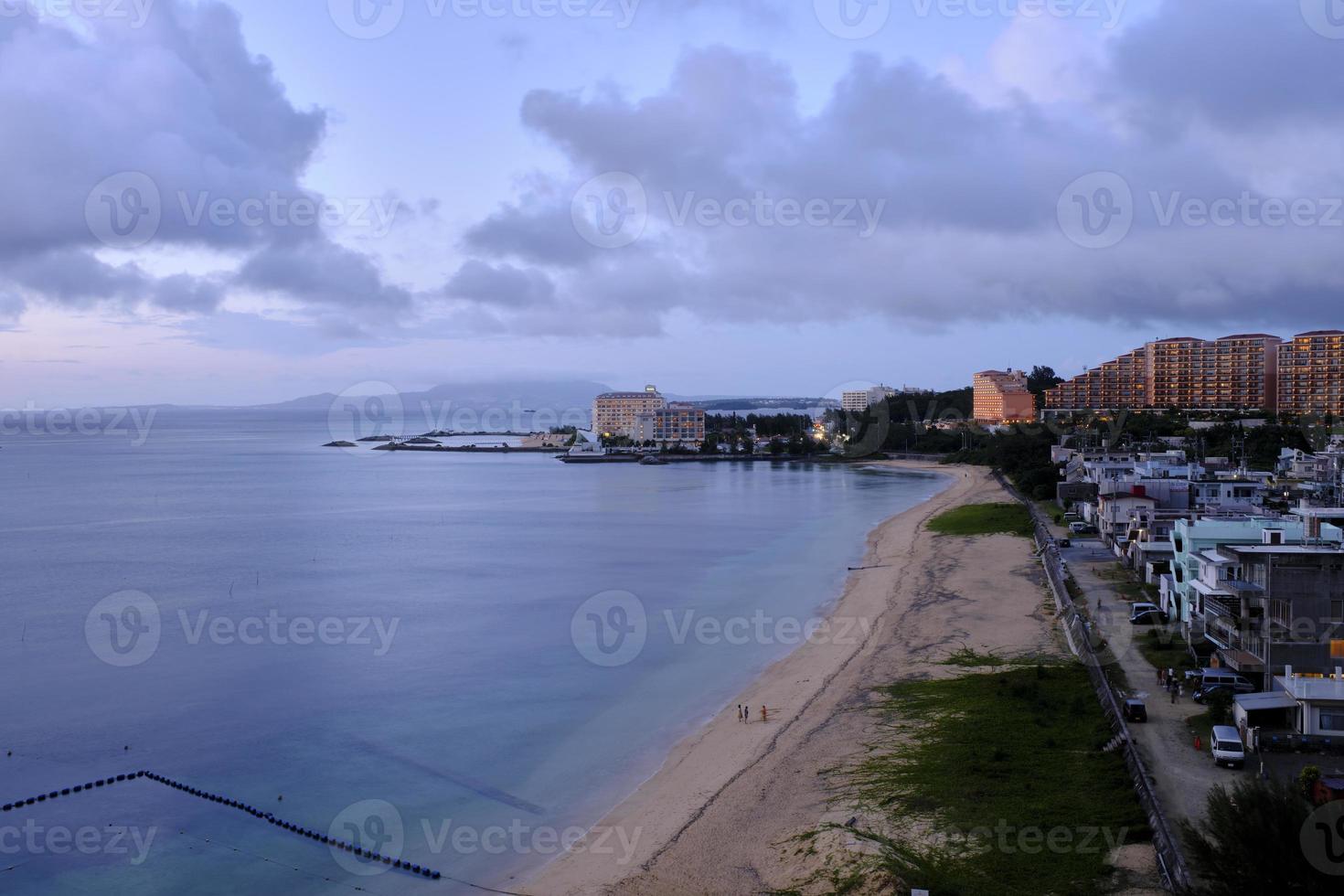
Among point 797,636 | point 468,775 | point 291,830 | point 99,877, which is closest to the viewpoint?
Result: point 99,877

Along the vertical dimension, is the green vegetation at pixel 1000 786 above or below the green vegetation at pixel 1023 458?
below

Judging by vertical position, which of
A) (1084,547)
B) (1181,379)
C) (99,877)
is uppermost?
(1181,379)

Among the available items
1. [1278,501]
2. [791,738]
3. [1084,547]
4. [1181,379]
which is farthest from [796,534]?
[1181,379]

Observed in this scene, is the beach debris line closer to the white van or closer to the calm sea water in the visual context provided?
the calm sea water

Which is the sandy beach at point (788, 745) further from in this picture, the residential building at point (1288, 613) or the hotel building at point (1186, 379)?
the hotel building at point (1186, 379)

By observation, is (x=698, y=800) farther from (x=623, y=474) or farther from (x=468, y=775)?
(x=623, y=474)

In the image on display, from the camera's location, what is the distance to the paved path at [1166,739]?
5.70m

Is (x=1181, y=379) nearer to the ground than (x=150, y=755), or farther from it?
farther from it

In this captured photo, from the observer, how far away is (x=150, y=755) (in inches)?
326

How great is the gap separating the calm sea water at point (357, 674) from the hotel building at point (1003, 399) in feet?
114

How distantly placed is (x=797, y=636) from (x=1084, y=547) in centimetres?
663
